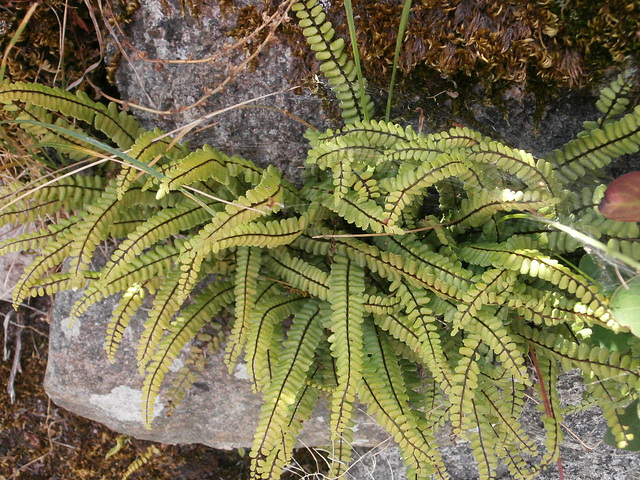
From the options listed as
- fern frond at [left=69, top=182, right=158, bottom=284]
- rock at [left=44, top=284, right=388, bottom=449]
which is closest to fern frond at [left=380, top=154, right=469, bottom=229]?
fern frond at [left=69, top=182, right=158, bottom=284]

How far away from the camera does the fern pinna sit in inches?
72.0

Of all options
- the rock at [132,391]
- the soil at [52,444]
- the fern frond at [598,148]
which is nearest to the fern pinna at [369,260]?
the fern frond at [598,148]

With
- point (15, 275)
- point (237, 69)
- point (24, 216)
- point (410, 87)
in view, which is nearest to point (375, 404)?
point (410, 87)

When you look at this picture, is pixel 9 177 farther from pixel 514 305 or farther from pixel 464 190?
pixel 514 305

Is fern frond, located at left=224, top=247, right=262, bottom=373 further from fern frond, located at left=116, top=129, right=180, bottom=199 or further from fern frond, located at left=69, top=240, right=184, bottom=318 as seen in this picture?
fern frond, located at left=116, top=129, right=180, bottom=199

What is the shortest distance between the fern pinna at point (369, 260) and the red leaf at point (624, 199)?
133 millimetres

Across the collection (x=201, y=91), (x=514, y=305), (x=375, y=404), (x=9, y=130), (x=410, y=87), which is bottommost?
(x=375, y=404)

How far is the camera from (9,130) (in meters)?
2.46

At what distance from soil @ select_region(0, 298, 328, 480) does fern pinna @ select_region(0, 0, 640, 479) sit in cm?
152

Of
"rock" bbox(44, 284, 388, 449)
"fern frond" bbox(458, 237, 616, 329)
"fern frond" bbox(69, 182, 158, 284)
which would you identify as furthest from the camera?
"rock" bbox(44, 284, 388, 449)

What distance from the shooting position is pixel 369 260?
6.81ft

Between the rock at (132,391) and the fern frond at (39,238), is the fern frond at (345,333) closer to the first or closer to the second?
the rock at (132,391)

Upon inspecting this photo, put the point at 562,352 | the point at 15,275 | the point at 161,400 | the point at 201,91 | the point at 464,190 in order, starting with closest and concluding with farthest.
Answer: the point at 562,352 < the point at 464,190 < the point at 201,91 < the point at 161,400 < the point at 15,275

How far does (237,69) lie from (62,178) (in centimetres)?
90
